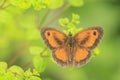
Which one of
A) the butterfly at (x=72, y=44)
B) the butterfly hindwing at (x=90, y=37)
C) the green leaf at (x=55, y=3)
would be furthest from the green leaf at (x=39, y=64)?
the green leaf at (x=55, y=3)

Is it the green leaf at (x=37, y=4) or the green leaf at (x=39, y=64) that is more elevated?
the green leaf at (x=37, y=4)

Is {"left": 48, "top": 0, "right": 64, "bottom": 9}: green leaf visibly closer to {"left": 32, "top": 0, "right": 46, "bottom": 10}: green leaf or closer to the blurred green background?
{"left": 32, "top": 0, "right": 46, "bottom": 10}: green leaf

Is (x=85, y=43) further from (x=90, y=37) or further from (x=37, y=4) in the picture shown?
(x=37, y=4)

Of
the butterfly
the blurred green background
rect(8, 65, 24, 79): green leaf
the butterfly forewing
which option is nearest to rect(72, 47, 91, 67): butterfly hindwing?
the butterfly

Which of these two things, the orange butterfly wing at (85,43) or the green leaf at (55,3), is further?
the green leaf at (55,3)

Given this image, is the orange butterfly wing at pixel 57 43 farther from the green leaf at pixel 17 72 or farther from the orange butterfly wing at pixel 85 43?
the green leaf at pixel 17 72

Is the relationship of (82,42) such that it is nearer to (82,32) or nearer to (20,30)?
(82,32)

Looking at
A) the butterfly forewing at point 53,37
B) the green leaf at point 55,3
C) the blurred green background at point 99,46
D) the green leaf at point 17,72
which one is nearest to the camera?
the green leaf at point 17,72
